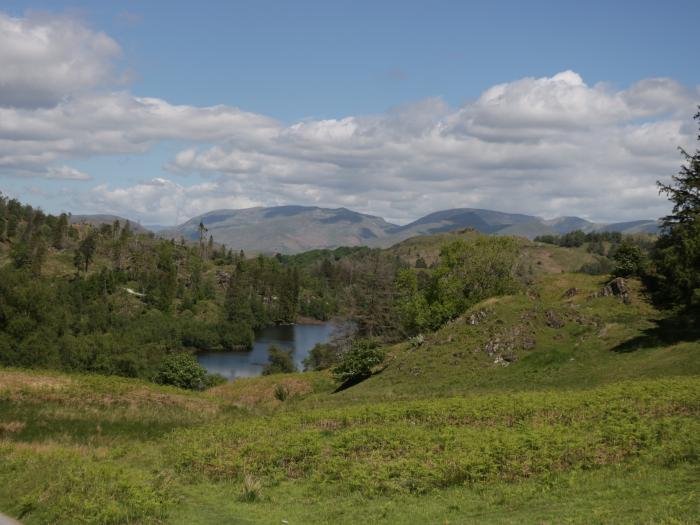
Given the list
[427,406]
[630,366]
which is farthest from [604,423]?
[630,366]

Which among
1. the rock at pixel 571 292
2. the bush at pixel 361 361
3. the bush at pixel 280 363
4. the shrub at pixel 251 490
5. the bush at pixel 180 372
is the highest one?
the rock at pixel 571 292

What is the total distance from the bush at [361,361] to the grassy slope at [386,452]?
41.8 feet

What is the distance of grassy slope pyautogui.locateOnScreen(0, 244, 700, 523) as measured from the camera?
1694cm

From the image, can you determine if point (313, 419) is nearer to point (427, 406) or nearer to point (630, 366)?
point (427, 406)

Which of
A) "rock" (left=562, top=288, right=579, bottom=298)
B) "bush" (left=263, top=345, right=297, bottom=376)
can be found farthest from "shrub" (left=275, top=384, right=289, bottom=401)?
"bush" (left=263, top=345, right=297, bottom=376)

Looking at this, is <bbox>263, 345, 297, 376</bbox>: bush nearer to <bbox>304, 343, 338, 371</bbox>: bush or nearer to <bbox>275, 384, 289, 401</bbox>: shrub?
<bbox>304, 343, 338, 371</bbox>: bush

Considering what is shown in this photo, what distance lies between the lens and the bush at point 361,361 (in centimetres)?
5519

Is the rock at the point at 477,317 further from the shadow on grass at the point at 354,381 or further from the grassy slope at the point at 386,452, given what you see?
the grassy slope at the point at 386,452

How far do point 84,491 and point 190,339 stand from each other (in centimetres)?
17980

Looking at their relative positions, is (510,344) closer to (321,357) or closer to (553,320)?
(553,320)

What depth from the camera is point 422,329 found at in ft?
296

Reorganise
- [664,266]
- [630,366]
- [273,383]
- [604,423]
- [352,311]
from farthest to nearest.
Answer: [352,311] < [273,383] < [664,266] < [630,366] < [604,423]

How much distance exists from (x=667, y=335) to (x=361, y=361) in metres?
24.7

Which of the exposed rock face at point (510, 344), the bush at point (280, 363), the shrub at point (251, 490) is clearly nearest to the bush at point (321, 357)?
the bush at point (280, 363)
